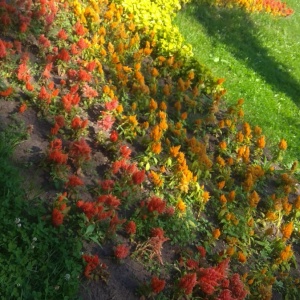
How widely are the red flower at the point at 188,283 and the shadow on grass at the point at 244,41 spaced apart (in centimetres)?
602

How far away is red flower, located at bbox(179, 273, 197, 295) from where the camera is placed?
507 centimetres

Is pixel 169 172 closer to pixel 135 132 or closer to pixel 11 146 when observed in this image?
pixel 135 132

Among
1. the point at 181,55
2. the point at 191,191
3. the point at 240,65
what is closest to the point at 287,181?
the point at 191,191

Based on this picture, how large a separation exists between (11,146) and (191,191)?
236cm

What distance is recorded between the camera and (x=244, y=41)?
11648mm

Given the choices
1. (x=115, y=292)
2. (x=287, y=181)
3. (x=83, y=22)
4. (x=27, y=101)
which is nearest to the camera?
(x=115, y=292)

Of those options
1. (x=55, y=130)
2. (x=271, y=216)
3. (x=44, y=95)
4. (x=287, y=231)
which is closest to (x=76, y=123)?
(x=55, y=130)

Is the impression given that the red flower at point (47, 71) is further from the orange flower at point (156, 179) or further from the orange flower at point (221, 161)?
the orange flower at point (221, 161)

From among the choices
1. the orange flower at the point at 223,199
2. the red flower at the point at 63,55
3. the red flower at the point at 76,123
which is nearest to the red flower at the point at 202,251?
the orange flower at the point at 223,199

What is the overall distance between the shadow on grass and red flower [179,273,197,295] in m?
6.02

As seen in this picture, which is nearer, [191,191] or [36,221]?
[36,221]

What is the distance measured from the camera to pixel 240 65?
10.4 m

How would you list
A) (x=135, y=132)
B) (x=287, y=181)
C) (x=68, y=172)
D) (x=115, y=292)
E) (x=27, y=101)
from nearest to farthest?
(x=115, y=292) → (x=68, y=172) → (x=27, y=101) → (x=135, y=132) → (x=287, y=181)

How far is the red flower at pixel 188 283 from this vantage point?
5066mm
